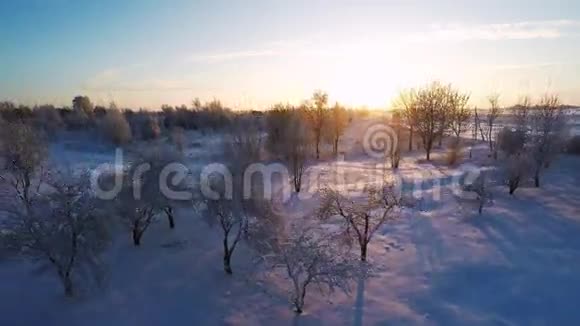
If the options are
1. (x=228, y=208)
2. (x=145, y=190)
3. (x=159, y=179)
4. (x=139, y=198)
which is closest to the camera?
(x=228, y=208)

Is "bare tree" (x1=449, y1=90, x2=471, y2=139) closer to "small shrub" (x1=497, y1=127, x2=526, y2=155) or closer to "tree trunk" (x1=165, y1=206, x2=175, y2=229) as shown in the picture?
"small shrub" (x1=497, y1=127, x2=526, y2=155)

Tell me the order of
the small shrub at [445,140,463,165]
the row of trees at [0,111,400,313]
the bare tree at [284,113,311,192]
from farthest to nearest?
the small shrub at [445,140,463,165] < the bare tree at [284,113,311,192] < the row of trees at [0,111,400,313]

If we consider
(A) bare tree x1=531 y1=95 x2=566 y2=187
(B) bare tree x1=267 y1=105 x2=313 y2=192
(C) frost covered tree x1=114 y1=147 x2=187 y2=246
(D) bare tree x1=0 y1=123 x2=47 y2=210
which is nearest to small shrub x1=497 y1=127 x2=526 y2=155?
(A) bare tree x1=531 y1=95 x2=566 y2=187

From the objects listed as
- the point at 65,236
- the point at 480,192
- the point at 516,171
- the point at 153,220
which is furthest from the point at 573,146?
the point at 65,236

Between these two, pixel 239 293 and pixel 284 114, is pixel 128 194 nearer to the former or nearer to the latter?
pixel 239 293

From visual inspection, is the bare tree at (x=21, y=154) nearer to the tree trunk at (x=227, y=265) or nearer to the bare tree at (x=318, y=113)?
the tree trunk at (x=227, y=265)

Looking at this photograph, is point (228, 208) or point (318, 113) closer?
point (228, 208)

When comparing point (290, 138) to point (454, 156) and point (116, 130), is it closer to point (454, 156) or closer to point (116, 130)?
point (454, 156)
